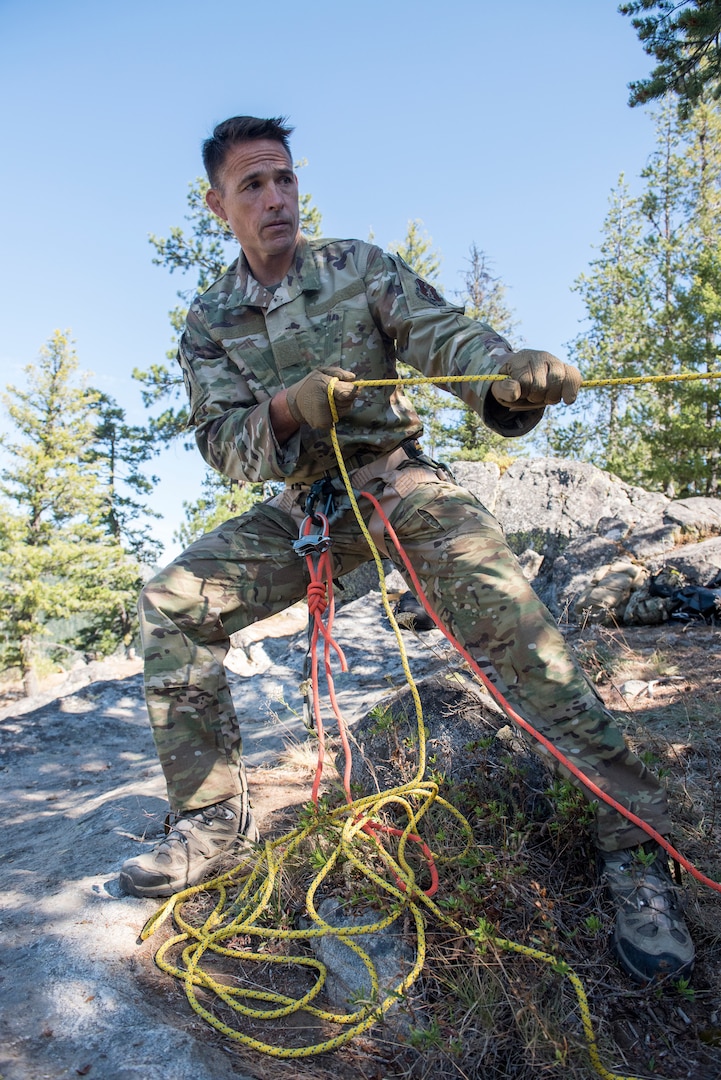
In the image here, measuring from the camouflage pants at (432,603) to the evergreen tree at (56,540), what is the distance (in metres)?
19.4

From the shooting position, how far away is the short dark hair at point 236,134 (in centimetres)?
338

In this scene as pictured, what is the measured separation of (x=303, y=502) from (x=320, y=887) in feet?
5.18

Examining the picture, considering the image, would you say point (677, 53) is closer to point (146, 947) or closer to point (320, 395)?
point (320, 395)

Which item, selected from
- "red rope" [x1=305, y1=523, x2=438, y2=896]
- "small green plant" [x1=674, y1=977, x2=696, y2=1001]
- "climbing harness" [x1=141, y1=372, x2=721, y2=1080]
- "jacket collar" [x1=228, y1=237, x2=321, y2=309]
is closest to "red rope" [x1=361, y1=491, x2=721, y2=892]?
"climbing harness" [x1=141, y1=372, x2=721, y2=1080]

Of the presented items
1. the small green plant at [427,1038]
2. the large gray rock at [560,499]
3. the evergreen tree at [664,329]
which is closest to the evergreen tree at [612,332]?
the evergreen tree at [664,329]

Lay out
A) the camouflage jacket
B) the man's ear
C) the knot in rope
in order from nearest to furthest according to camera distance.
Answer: the knot in rope, the camouflage jacket, the man's ear

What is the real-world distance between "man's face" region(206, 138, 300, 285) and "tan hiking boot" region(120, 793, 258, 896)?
7.80 feet

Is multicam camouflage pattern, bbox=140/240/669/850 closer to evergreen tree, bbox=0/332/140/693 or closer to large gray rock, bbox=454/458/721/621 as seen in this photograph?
large gray rock, bbox=454/458/721/621

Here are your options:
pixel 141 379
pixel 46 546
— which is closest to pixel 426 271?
pixel 141 379

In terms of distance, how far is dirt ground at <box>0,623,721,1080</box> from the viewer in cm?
176

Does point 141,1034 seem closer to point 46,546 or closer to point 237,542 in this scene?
point 237,542

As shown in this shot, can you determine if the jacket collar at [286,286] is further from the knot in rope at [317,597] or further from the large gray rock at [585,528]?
the large gray rock at [585,528]

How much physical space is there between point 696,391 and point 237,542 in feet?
54.8

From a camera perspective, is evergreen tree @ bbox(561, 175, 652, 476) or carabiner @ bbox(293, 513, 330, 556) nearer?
carabiner @ bbox(293, 513, 330, 556)
